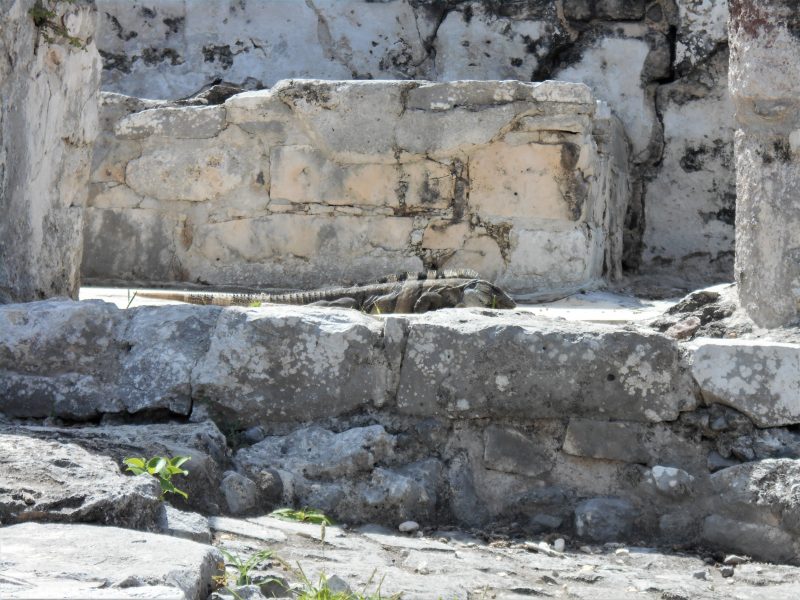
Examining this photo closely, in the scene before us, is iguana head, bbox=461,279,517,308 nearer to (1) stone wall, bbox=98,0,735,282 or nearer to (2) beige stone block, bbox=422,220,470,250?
(2) beige stone block, bbox=422,220,470,250

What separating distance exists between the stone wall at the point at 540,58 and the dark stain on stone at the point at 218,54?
1 centimetres

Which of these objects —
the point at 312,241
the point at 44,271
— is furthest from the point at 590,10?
the point at 44,271

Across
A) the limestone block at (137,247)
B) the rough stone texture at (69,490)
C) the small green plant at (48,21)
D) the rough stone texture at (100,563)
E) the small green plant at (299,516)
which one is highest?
the small green plant at (48,21)

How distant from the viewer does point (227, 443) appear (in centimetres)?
381

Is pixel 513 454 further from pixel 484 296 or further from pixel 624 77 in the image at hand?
pixel 624 77

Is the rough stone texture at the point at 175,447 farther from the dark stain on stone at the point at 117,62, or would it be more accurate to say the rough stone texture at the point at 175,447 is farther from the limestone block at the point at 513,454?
the dark stain on stone at the point at 117,62

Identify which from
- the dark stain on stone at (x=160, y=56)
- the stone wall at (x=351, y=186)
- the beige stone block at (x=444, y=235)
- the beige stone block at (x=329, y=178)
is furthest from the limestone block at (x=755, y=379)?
the dark stain on stone at (x=160, y=56)

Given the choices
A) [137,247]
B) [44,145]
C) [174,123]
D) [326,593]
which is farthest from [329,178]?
[326,593]

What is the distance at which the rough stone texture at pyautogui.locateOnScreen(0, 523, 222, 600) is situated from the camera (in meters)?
2.15

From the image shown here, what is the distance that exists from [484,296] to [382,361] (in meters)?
2.94

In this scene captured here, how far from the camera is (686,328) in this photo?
5285 mm

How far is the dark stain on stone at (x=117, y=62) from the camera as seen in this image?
10891 mm

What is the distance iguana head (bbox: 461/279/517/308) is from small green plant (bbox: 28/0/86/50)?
9.71 feet

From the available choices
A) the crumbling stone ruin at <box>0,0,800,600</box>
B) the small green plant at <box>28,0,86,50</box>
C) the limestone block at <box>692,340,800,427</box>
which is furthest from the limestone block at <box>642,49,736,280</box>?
the small green plant at <box>28,0,86,50</box>
